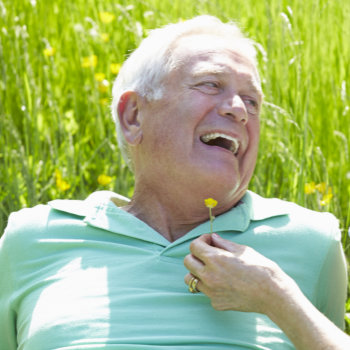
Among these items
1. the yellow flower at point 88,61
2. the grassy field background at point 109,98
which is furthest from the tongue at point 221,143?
the yellow flower at point 88,61

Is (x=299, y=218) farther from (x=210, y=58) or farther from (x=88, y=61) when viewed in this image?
(x=88, y=61)

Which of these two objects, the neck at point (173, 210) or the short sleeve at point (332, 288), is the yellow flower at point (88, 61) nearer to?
the neck at point (173, 210)

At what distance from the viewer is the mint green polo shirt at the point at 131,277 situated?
1765 mm

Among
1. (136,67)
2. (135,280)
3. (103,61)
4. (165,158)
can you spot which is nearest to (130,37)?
(103,61)

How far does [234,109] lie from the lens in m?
1.99

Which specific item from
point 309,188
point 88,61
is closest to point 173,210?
point 309,188

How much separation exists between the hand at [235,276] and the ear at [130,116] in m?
0.55

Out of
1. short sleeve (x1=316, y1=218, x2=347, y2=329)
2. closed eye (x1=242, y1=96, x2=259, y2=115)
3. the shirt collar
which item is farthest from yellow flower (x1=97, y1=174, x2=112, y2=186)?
short sleeve (x1=316, y1=218, x2=347, y2=329)

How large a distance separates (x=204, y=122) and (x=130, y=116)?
1.00 ft

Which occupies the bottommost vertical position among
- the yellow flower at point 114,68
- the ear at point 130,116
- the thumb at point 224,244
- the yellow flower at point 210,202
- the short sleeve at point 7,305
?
the short sleeve at point 7,305

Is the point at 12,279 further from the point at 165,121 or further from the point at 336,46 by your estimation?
the point at 336,46

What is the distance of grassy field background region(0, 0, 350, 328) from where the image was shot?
2.67 meters

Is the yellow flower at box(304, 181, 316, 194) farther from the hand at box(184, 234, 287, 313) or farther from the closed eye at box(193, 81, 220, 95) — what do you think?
the hand at box(184, 234, 287, 313)

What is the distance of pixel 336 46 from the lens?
3.01 m
